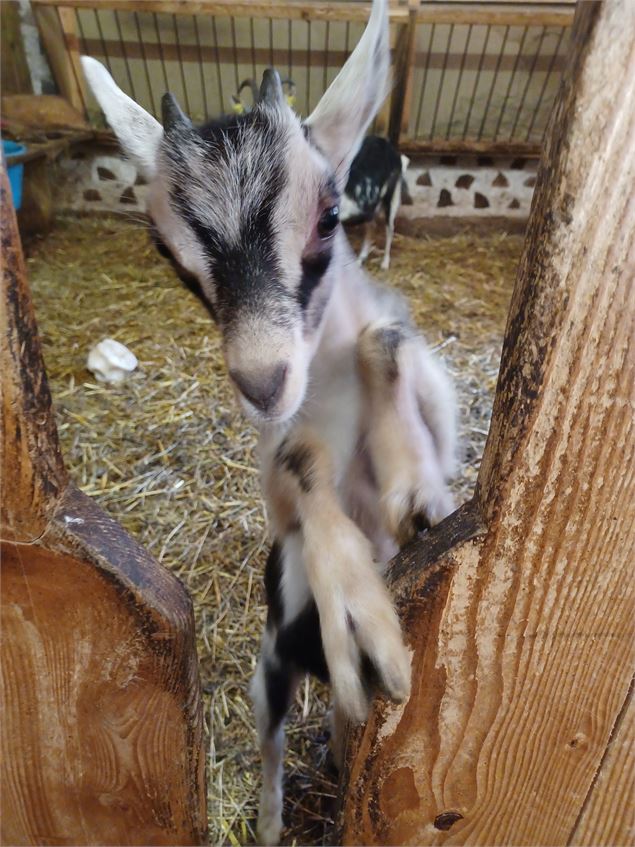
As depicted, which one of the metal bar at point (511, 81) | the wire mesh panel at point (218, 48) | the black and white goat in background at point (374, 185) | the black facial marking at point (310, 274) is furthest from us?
the black and white goat in background at point (374, 185)

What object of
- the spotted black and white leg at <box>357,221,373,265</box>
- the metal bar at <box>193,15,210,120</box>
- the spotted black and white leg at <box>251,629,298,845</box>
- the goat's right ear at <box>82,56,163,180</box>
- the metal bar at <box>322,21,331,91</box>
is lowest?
the spotted black and white leg at <box>357,221,373,265</box>

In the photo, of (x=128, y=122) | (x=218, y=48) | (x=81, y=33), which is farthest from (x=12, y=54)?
(x=128, y=122)

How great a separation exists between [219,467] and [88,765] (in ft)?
5.79

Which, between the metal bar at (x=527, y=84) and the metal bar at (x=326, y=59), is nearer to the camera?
the metal bar at (x=326, y=59)

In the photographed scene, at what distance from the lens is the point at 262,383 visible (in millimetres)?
1124

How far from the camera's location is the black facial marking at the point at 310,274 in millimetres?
1243

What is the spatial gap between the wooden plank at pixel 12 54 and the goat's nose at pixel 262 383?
166 inches

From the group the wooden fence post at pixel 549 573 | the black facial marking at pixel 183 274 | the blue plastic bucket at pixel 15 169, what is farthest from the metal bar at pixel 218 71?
the wooden fence post at pixel 549 573

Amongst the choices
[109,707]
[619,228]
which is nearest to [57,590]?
[109,707]

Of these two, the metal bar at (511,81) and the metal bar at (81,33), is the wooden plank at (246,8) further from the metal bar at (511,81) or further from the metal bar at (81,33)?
the metal bar at (511,81)

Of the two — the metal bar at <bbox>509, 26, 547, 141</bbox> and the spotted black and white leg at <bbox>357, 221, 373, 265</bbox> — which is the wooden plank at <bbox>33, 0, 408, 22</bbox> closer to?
the metal bar at <bbox>509, 26, 547, 141</bbox>

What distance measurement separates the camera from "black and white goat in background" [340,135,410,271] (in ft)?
15.7

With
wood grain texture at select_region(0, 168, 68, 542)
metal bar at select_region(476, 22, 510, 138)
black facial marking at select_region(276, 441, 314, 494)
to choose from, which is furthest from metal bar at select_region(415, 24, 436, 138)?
wood grain texture at select_region(0, 168, 68, 542)

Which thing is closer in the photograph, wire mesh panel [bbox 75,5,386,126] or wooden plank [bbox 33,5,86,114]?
wire mesh panel [bbox 75,5,386,126]
